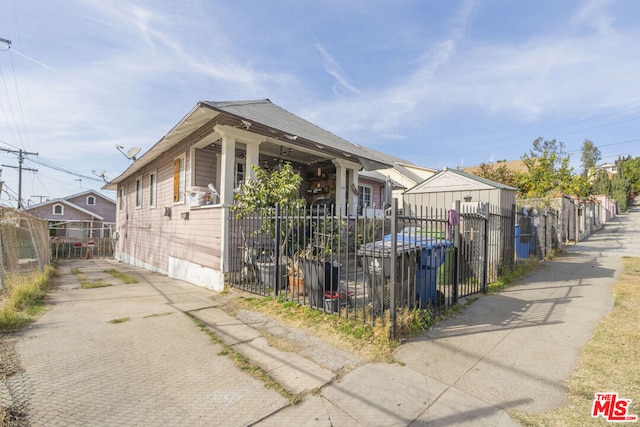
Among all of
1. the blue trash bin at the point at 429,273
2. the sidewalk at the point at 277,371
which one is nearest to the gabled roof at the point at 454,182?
the sidewalk at the point at 277,371

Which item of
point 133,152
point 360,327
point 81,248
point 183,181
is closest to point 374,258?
point 360,327

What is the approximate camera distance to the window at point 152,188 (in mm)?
11769

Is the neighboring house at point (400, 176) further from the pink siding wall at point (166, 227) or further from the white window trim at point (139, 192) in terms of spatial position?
the white window trim at point (139, 192)

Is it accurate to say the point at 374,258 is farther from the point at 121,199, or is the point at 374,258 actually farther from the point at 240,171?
the point at 121,199

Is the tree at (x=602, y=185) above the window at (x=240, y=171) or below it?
above

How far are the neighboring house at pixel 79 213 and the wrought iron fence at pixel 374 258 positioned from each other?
25.0 metres

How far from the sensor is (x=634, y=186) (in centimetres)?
4884

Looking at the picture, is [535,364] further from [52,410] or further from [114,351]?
[114,351]

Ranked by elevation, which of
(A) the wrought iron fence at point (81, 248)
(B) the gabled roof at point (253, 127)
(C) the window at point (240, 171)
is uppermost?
(B) the gabled roof at point (253, 127)

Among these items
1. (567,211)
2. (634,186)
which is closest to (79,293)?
(567,211)

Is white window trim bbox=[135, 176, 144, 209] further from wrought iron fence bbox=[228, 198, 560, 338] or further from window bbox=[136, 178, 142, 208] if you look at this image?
wrought iron fence bbox=[228, 198, 560, 338]

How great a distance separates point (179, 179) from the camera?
942 cm

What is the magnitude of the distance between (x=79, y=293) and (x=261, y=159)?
20.9 feet

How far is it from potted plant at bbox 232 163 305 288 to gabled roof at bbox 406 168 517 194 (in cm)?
547
